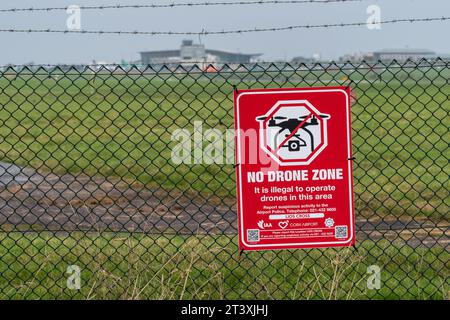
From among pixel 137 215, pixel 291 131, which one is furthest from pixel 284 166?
pixel 137 215

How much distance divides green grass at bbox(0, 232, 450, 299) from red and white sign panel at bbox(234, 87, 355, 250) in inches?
31.4

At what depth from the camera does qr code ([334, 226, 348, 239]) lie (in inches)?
212

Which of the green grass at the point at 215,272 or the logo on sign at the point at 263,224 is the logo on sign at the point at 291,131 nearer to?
the logo on sign at the point at 263,224

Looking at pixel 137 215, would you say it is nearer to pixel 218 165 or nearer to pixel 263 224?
pixel 218 165

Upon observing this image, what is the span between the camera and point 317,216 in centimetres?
534

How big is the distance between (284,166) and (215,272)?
6.47 feet

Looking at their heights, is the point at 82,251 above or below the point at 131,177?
below

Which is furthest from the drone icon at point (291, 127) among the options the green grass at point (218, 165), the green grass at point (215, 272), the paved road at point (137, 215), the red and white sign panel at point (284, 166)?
the paved road at point (137, 215)

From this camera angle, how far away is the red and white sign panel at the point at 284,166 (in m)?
5.30

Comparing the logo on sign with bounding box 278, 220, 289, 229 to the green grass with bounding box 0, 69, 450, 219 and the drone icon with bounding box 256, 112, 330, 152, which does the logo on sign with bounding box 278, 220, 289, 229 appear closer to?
the drone icon with bounding box 256, 112, 330, 152

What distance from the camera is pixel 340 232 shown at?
212 inches

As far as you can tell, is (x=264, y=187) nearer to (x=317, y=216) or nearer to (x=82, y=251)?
(x=317, y=216)
